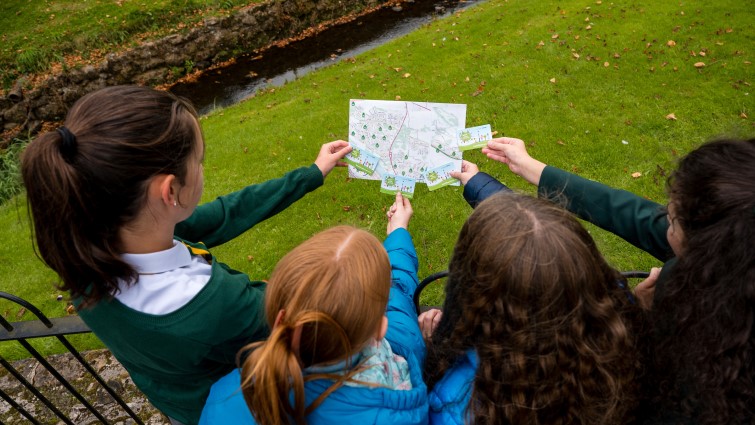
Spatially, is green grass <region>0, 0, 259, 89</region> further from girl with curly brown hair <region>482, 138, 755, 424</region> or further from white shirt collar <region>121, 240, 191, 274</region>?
girl with curly brown hair <region>482, 138, 755, 424</region>

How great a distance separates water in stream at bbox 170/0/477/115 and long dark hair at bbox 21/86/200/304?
32.8 feet

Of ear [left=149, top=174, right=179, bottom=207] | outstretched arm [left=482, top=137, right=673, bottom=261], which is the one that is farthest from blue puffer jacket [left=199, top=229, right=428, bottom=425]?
outstretched arm [left=482, top=137, right=673, bottom=261]

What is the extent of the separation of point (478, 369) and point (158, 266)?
1119mm

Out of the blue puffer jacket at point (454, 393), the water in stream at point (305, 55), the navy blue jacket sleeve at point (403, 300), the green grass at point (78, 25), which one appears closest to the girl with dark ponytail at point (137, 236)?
the navy blue jacket sleeve at point (403, 300)

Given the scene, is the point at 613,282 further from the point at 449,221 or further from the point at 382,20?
the point at 382,20

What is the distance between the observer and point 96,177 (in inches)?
Result: 52.2

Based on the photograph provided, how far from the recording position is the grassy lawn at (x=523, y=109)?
195 inches

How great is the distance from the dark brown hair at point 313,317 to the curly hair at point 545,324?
1.12ft

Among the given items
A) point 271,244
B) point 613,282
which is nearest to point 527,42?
point 271,244

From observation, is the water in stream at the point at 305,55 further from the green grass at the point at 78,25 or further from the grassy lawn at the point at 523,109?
the grassy lawn at the point at 523,109

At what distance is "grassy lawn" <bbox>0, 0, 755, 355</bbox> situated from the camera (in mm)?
4941

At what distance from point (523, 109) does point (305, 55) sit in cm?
818

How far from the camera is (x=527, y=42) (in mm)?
7742

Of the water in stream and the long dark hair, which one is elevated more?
the long dark hair
